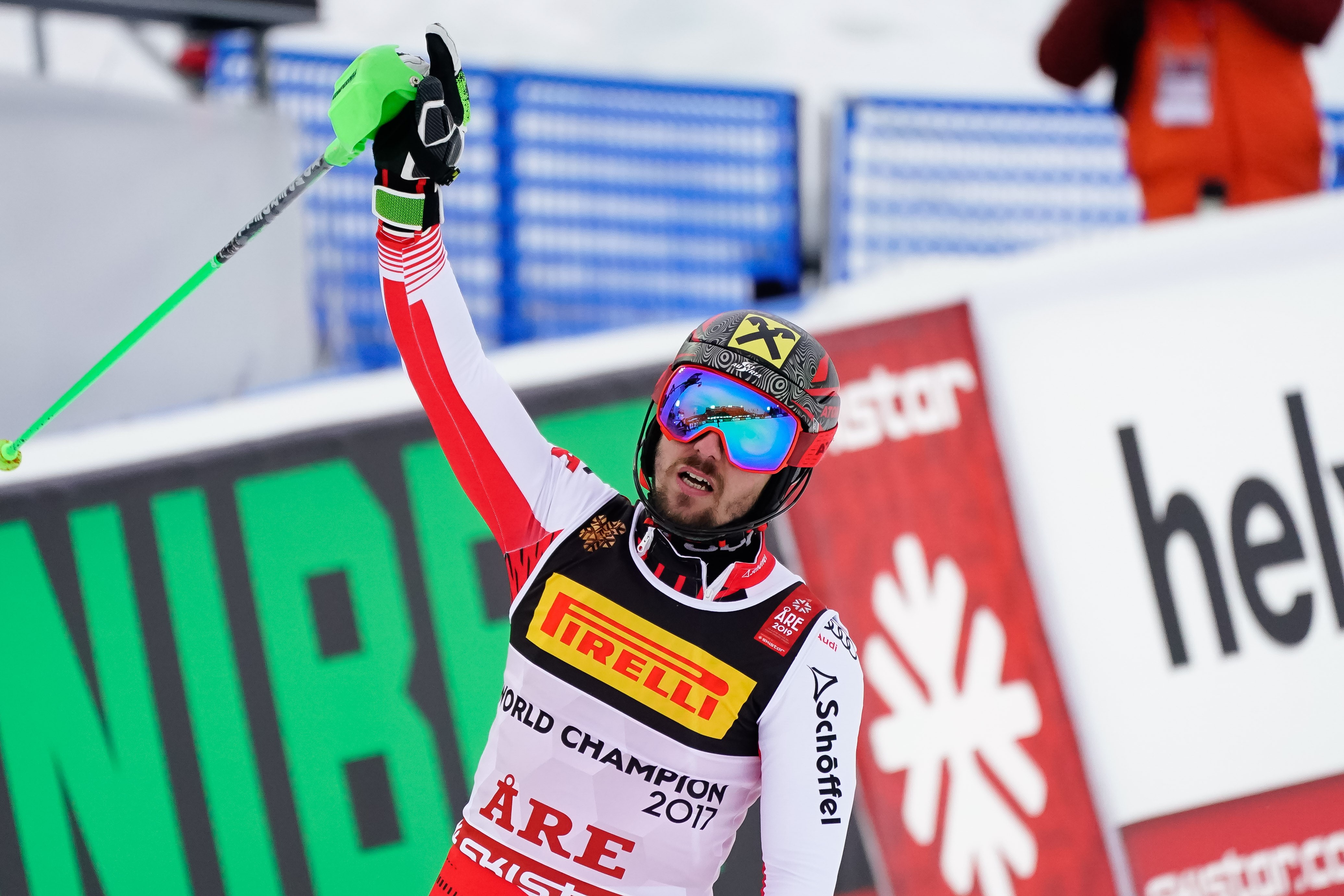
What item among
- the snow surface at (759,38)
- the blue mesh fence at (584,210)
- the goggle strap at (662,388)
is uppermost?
the snow surface at (759,38)

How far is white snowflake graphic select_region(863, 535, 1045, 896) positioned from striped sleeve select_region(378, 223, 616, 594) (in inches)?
59.0

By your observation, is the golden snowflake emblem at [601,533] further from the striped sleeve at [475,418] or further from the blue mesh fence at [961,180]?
the blue mesh fence at [961,180]

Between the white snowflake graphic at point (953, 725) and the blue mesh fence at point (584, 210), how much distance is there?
2932mm

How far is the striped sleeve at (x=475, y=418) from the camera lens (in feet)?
6.72

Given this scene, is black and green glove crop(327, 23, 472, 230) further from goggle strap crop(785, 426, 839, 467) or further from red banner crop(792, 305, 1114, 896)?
red banner crop(792, 305, 1114, 896)

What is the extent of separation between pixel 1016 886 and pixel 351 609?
1.99m

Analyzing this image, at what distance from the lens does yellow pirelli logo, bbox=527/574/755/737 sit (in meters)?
2.08

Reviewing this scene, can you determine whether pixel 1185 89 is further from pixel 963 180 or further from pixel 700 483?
pixel 700 483

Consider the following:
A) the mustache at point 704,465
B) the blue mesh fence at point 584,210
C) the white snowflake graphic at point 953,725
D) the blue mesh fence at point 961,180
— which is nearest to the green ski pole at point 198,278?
the mustache at point 704,465

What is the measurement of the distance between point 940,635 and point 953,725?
25 cm

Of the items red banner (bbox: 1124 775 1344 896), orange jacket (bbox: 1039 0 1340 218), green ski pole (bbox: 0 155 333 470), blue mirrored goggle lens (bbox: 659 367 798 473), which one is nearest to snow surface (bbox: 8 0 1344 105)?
orange jacket (bbox: 1039 0 1340 218)

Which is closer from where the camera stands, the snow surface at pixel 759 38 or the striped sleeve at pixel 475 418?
the striped sleeve at pixel 475 418

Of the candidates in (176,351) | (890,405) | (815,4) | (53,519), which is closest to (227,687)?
(53,519)

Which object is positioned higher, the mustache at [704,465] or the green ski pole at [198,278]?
the green ski pole at [198,278]
